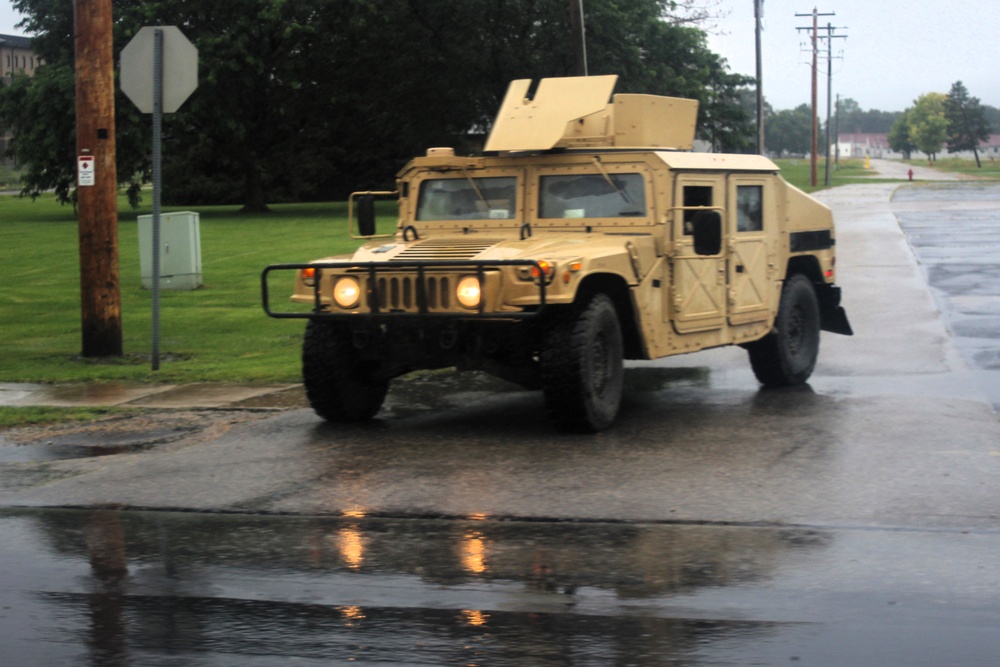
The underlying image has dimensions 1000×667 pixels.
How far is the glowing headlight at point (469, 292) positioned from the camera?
8766 mm

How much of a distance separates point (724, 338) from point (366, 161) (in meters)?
50.6

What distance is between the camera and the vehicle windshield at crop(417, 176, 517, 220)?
10.3m

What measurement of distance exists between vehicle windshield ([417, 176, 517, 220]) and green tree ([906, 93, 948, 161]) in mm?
158102

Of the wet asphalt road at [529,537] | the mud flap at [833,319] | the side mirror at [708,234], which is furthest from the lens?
the mud flap at [833,319]

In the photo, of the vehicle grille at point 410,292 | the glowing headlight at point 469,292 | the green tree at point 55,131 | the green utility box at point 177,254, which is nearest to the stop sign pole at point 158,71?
the vehicle grille at point 410,292

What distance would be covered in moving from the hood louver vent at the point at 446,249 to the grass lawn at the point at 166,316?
3.03 metres

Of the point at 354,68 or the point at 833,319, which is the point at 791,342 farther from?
the point at 354,68

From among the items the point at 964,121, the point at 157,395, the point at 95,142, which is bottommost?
the point at 157,395

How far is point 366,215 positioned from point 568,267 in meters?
2.48

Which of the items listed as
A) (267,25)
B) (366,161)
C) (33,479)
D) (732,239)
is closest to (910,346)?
(732,239)

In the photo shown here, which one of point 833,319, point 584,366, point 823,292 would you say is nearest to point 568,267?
point 584,366

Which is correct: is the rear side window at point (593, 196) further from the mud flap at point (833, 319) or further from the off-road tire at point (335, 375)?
the mud flap at point (833, 319)

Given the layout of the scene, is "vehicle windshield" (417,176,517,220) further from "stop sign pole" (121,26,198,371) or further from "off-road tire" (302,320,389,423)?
"stop sign pole" (121,26,198,371)

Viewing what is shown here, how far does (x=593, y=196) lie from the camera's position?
10.1 m
